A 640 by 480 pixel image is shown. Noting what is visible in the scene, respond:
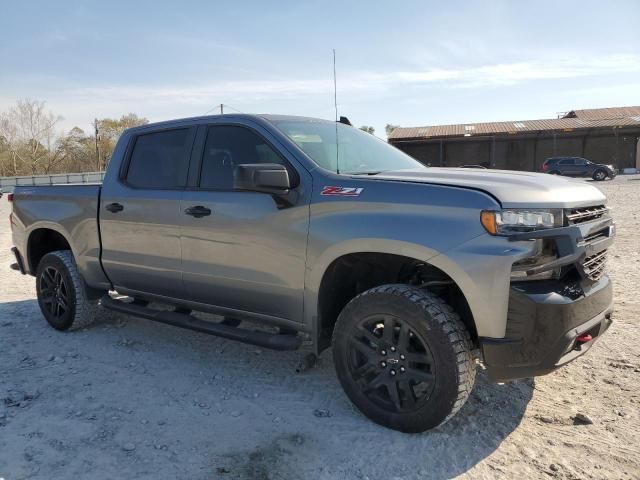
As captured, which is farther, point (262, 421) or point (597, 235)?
point (262, 421)

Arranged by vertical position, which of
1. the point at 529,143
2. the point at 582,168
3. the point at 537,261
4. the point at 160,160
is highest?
the point at 529,143

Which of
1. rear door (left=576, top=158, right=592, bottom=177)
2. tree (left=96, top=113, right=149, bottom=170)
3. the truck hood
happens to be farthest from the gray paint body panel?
tree (left=96, top=113, right=149, bottom=170)

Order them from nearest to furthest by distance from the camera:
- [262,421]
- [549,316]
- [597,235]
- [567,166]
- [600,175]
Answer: [549,316], [597,235], [262,421], [600,175], [567,166]

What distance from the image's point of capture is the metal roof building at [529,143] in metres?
39.2

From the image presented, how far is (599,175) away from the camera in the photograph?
30406 mm

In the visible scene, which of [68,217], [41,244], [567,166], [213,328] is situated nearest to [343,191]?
[213,328]

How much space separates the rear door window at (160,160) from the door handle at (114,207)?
0.22 meters

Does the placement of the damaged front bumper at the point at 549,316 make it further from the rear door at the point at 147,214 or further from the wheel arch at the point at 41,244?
the wheel arch at the point at 41,244

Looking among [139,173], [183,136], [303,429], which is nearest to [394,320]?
[303,429]

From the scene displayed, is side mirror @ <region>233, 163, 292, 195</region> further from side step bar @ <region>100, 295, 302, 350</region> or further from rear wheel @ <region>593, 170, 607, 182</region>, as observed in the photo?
rear wheel @ <region>593, 170, 607, 182</region>

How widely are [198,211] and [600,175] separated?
31.9 metres

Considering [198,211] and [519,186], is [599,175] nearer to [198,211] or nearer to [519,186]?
[519,186]

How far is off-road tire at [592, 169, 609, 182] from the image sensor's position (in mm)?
30188

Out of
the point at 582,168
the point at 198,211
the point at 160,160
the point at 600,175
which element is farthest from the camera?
the point at 582,168
